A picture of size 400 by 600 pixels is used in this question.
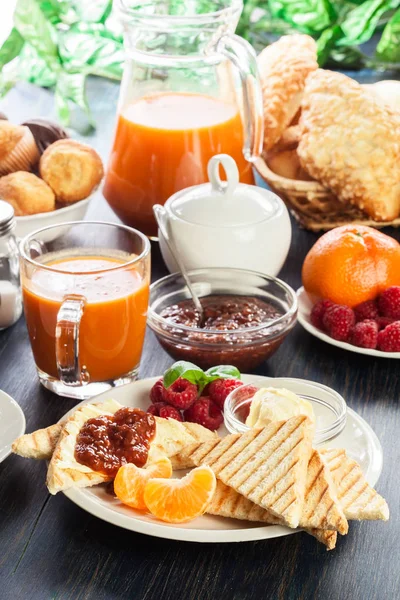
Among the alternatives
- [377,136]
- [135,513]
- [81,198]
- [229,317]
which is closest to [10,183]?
[81,198]

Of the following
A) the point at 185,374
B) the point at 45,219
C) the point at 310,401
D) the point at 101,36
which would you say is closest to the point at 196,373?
the point at 185,374

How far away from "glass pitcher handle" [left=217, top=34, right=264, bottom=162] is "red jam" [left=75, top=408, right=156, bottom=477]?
71cm

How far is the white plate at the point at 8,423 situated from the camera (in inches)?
43.2

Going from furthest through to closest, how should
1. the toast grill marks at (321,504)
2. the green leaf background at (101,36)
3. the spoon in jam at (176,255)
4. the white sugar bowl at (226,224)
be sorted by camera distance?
the green leaf background at (101,36) < the white sugar bowl at (226,224) < the spoon in jam at (176,255) < the toast grill marks at (321,504)

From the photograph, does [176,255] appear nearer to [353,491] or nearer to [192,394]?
[192,394]

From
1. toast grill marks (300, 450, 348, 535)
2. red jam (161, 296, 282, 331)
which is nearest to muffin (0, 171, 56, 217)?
red jam (161, 296, 282, 331)

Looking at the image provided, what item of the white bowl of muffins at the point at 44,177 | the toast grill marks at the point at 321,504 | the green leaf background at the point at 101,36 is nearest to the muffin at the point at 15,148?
the white bowl of muffins at the point at 44,177

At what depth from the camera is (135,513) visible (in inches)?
38.5

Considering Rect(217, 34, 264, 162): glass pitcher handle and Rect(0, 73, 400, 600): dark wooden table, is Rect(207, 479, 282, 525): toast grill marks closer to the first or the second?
Rect(0, 73, 400, 600): dark wooden table

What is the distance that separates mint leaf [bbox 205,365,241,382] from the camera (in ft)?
3.98

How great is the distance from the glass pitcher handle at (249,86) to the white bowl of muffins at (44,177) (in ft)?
0.93

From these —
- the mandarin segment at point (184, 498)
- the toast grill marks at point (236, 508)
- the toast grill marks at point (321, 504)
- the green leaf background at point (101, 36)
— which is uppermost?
the toast grill marks at point (321, 504)

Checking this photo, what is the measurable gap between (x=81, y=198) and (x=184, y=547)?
0.84 meters

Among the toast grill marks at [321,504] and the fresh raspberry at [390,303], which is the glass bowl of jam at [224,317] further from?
the toast grill marks at [321,504]
